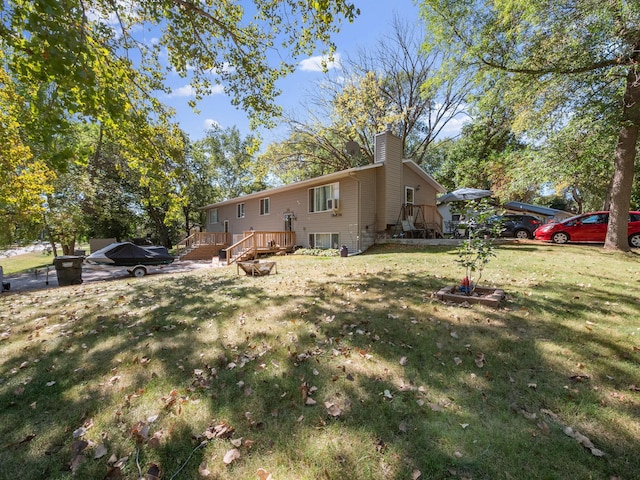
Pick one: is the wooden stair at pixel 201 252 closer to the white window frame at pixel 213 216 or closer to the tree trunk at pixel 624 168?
the white window frame at pixel 213 216

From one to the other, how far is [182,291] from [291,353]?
4.27m

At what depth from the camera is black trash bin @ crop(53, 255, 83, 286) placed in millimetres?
10148

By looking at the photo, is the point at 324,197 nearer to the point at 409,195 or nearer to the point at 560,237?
the point at 409,195

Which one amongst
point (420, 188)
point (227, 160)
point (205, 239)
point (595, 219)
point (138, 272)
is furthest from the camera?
point (227, 160)

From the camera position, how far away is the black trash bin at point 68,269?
33.3 ft

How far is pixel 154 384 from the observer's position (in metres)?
2.97

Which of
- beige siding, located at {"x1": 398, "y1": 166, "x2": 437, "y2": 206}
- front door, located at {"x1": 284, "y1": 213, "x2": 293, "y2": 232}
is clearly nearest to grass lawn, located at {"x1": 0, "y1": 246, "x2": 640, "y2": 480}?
beige siding, located at {"x1": 398, "y1": 166, "x2": 437, "y2": 206}

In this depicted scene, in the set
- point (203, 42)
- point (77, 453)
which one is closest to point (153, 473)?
point (77, 453)

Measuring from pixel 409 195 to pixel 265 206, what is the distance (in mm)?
9843

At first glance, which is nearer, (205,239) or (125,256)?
(125,256)

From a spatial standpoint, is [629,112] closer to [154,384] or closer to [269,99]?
[269,99]

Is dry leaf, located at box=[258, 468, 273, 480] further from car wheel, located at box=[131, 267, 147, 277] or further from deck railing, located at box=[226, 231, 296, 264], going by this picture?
deck railing, located at box=[226, 231, 296, 264]

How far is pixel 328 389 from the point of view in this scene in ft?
9.21

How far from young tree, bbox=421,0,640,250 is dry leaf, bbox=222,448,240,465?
11601 millimetres
